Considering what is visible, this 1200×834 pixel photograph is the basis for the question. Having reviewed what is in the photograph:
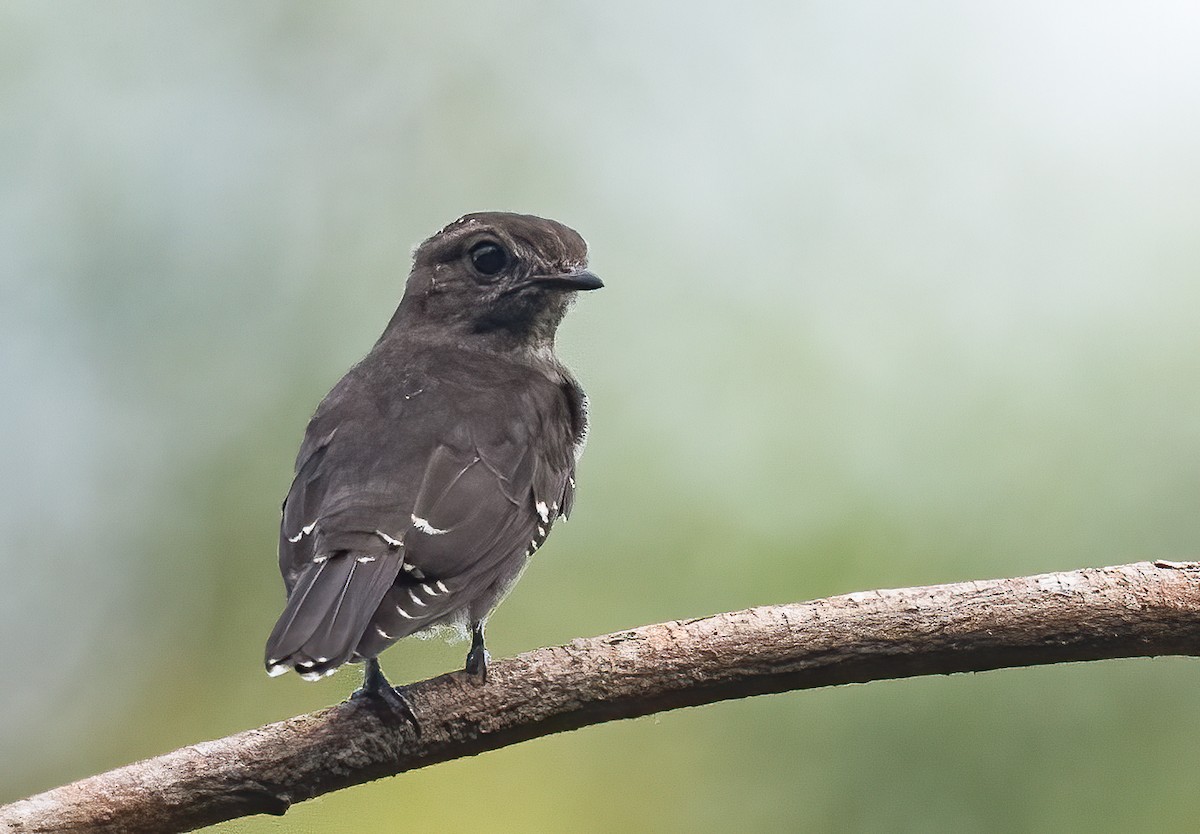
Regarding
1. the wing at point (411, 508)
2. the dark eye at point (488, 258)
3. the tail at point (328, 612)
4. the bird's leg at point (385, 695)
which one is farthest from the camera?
the dark eye at point (488, 258)

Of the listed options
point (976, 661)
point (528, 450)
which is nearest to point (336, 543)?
point (528, 450)

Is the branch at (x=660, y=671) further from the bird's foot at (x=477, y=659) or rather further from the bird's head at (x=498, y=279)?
the bird's head at (x=498, y=279)

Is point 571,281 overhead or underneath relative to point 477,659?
overhead

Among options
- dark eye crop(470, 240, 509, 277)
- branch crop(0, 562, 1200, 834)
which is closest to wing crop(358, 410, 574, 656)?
branch crop(0, 562, 1200, 834)

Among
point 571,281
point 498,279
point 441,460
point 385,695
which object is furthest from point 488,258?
point 385,695

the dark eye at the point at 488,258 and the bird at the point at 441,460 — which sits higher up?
the dark eye at the point at 488,258

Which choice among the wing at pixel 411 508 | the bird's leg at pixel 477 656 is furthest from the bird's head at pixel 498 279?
the bird's leg at pixel 477 656

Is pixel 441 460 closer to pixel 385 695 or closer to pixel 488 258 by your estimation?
pixel 385 695

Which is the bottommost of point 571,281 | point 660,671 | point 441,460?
point 660,671
